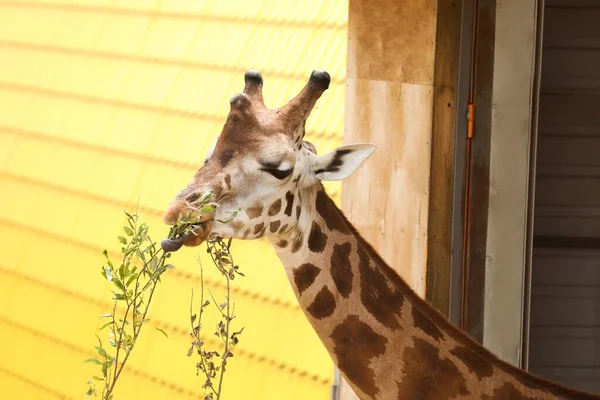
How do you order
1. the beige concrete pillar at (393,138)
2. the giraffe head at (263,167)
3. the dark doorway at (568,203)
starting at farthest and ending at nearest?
the dark doorway at (568,203)
the beige concrete pillar at (393,138)
the giraffe head at (263,167)

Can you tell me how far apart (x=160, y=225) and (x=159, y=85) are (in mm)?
805

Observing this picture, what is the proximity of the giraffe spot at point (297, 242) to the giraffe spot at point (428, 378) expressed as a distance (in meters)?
0.48

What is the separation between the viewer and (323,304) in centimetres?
374

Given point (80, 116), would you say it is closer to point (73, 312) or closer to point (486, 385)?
point (73, 312)

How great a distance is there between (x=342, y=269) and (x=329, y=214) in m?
0.18

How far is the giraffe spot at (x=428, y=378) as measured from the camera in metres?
3.74

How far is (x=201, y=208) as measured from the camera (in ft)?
11.0

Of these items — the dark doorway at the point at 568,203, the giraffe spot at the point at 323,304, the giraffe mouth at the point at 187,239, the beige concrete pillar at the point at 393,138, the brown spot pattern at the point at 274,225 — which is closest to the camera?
the giraffe mouth at the point at 187,239

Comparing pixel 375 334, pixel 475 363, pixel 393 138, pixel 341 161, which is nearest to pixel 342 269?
pixel 375 334

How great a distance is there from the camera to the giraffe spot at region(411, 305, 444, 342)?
378 cm

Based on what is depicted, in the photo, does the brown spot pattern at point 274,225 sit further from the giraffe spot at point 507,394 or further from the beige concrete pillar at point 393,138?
the beige concrete pillar at point 393,138

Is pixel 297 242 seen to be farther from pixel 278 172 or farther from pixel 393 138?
pixel 393 138

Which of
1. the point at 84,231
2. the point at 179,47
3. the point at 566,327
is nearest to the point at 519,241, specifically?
the point at 566,327

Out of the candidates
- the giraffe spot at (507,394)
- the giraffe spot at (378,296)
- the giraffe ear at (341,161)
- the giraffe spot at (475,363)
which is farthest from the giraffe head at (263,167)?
the giraffe spot at (507,394)
